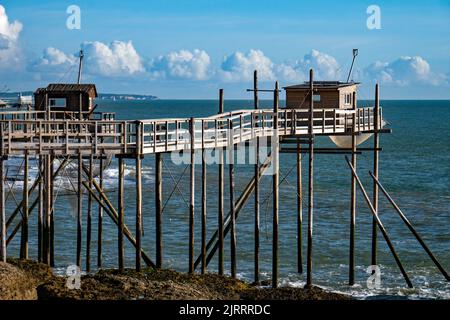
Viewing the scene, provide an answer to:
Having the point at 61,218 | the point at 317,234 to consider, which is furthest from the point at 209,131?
the point at 61,218

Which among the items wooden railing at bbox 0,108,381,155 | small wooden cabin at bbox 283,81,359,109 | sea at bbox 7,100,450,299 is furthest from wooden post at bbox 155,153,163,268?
small wooden cabin at bbox 283,81,359,109

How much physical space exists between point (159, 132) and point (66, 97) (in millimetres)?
14643

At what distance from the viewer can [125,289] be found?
23.5 metres

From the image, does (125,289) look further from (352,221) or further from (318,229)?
(318,229)

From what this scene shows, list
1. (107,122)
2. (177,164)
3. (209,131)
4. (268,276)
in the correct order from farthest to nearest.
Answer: (177,164) → (268,276) → (209,131) → (107,122)

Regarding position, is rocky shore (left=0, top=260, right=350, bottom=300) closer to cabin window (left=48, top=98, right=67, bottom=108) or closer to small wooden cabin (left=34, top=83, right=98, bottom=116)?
small wooden cabin (left=34, top=83, right=98, bottom=116)

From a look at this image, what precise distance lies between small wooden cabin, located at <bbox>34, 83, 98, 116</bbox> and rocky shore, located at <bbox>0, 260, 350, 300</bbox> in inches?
590

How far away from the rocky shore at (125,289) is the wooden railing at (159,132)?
3660 millimetres

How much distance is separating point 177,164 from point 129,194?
872 inches

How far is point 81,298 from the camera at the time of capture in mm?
22859

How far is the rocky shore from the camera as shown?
22.8m

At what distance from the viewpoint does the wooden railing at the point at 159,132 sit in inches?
1059

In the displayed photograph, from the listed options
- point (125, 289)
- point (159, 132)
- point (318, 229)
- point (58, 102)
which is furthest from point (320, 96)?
point (125, 289)

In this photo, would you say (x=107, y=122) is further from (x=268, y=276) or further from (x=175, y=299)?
(x=268, y=276)
